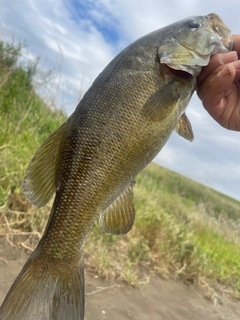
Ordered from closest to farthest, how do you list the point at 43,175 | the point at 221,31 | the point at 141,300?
the point at 43,175 → the point at 221,31 → the point at 141,300

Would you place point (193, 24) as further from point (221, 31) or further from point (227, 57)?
point (227, 57)

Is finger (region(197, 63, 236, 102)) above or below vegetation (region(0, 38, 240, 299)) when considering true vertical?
above

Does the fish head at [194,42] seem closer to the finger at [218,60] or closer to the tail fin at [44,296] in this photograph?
the finger at [218,60]

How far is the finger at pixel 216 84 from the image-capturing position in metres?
2.00

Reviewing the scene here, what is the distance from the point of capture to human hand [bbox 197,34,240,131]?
2.02m

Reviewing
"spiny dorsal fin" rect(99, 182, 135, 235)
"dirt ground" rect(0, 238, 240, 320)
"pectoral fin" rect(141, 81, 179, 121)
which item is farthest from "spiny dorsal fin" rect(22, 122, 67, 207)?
"dirt ground" rect(0, 238, 240, 320)

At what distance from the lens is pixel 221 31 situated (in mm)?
2137

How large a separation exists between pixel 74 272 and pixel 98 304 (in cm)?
271

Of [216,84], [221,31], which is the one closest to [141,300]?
[216,84]

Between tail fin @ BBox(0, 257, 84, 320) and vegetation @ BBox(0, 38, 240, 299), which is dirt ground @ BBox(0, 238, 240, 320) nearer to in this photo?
vegetation @ BBox(0, 38, 240, 299)

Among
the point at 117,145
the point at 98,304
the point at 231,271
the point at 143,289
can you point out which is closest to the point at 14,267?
the point at 98,304

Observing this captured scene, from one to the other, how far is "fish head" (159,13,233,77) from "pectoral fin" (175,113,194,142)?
0.22 meters

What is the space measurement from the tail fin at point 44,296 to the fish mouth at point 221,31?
133 centimetres

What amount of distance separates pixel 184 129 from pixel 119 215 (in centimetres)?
52
